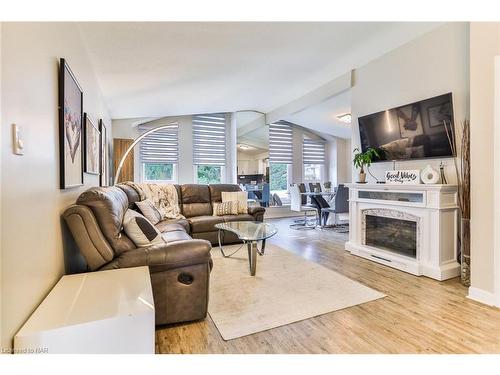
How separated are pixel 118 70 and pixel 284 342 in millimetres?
3259

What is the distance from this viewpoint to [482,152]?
223 cm

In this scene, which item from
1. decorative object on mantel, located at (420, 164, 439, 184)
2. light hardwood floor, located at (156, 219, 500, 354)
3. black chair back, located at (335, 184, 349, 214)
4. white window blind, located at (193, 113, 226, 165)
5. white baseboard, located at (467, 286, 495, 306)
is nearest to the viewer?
light hardwood floor, located at (156, 219, 500, 354)

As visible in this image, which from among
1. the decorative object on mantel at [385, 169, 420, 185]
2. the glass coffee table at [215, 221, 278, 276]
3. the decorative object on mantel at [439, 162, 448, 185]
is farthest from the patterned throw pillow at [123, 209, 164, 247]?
the decorative object on mantel at [439, 162, 448, 185]

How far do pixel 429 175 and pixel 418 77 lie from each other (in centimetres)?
124

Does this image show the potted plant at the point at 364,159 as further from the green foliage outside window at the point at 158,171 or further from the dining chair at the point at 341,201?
the green foliage outside window at the point at 158,171

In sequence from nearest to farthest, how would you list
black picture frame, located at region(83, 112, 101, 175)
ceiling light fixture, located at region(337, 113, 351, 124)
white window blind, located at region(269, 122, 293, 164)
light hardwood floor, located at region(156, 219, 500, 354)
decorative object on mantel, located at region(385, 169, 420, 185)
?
light hardwood floor, located at region(156, 219, 500, 354) → black picture frame, located at region(83, 112, 101, 175) → decorative object on mantel, located at region(385, 169, 420, 185) → ceiling light fixture, located at region(337, 113, 351, 124) → white window blind, located at region(269, 122, 293, 164)

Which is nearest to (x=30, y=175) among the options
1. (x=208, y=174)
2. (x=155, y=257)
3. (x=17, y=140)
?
(x=17, y=140)

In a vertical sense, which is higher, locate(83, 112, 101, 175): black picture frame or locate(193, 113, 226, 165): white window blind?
locate(193, 113, 226, 165): white window blind

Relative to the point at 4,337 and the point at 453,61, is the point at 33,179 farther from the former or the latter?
the point at 453,61

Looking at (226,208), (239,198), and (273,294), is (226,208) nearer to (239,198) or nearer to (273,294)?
(239,198)

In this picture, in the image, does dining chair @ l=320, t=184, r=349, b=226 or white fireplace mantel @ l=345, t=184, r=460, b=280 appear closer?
white fireplace mantel @ l=345, t=184, r=460, b=280

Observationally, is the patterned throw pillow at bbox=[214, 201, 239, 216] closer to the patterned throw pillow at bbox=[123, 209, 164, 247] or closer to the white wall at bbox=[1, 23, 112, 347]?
the patterned throw pillow at bbox=[123, 209, 164, 247]

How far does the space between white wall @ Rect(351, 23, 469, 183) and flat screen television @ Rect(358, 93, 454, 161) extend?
102 millimetres

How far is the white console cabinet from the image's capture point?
104 centimetres
